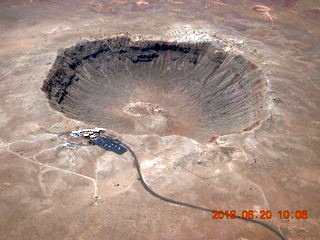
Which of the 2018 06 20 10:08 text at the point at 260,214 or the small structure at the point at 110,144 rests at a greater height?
the 2018 06 20 10:08 text at the point at 260,214

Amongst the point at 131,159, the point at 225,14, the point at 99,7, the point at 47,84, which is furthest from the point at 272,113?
the point at 99,7

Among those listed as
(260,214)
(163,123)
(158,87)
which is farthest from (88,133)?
(158,87)

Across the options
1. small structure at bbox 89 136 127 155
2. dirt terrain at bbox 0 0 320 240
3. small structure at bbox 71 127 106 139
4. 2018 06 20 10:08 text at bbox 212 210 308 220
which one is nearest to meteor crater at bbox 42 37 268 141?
dirt terrain at bbox 0 0 320 240

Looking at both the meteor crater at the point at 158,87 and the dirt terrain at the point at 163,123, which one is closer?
the dirt terrain at the point at 163,123

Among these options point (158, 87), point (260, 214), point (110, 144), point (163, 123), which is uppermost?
point (260, 214)

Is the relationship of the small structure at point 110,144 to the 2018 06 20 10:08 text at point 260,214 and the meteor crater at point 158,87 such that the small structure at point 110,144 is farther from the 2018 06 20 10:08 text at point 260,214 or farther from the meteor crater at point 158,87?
the 2018 06 20 10:08 text at point 260,214

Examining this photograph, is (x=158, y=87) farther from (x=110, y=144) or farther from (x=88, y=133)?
(x=110, y=144)

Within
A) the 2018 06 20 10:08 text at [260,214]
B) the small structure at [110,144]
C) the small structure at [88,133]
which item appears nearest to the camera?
the 2018 06 20 10:08 text at [260,214]

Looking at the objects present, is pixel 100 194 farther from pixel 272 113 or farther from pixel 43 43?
pixel 43 43

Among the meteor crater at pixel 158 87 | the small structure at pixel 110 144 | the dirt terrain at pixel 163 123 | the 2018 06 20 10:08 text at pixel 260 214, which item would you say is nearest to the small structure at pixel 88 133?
the small structure at pixel 110 144
